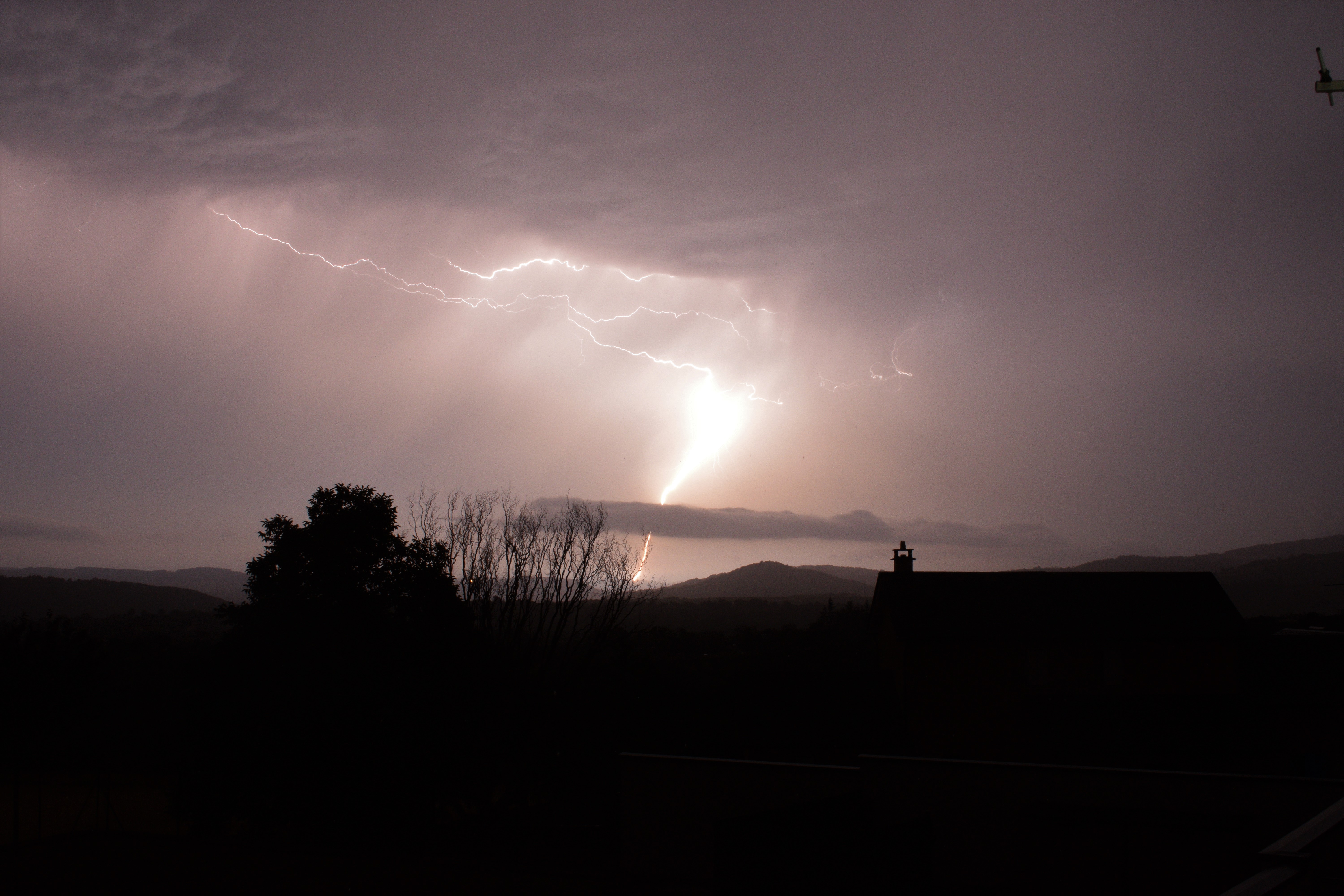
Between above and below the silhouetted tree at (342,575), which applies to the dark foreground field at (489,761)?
below

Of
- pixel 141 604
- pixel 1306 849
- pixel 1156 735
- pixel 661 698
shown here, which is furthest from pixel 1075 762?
pixel 141 604

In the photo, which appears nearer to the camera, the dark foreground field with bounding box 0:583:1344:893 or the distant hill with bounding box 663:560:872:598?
the dark foreground field with bounding box 0:583:1344:893

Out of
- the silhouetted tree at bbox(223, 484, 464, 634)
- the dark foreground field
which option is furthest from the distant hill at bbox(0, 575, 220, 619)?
the silhouetted tree at bbox(223, 484, 464, 634)

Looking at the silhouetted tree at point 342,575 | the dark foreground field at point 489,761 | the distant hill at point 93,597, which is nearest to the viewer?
the dark foreground field at point 489,761

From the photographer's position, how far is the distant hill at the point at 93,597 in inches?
2908

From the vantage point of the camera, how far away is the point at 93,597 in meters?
82.4

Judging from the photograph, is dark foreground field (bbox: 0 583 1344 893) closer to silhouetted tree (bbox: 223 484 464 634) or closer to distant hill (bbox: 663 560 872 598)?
silhouetted tree (bbox: 223 484 464 634)

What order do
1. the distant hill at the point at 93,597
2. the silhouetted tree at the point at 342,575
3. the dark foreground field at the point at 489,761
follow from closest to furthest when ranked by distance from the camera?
the dark foreground field at the point at 489,761
the silhouetted tree at the point at 342,575
the distant hill at the point at 93,597

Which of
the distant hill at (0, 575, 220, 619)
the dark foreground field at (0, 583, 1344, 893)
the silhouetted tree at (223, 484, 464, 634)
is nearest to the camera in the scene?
the dark foreground field at (0, 583, 1344, 893)

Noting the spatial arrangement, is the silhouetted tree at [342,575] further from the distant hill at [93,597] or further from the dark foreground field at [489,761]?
the distant hill at [93,597]

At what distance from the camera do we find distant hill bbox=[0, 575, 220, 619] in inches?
2908

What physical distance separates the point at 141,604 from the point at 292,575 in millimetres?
82964

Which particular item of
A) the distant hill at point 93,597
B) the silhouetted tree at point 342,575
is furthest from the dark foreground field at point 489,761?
the distant hill at point 93,597

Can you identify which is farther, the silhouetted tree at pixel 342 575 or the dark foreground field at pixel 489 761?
the silhouetted tree at pixel 342 575
